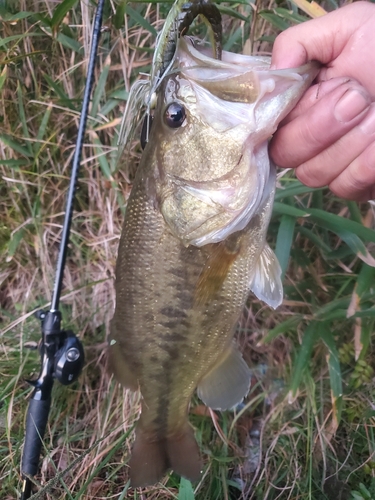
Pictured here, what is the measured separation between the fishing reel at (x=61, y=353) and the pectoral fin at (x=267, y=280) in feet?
2.50

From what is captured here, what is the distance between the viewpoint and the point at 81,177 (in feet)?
7.19

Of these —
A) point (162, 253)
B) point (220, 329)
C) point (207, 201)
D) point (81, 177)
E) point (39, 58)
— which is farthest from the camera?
point (81, 177)

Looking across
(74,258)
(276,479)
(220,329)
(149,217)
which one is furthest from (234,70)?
(276,479)

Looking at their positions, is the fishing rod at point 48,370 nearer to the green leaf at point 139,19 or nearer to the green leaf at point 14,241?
the green leaf at point 139,19

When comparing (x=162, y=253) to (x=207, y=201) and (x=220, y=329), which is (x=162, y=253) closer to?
(x=207, y=201)

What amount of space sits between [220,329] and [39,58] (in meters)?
1.64

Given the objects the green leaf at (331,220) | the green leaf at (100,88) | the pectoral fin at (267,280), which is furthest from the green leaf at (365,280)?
the green leaf at (100,88)

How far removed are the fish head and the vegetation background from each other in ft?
2.05

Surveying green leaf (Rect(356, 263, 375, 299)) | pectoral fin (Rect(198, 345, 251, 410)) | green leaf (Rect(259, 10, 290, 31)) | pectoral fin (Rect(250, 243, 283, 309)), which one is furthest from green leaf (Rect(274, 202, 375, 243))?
green leaf (Rect(259, 10, 290, 31))

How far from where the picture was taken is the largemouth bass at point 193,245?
102 centimetres

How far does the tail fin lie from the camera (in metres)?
1.55

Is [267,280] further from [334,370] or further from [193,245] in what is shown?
[334,370]

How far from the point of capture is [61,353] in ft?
5.18

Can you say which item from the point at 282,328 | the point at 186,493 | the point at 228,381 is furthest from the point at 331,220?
the point at 186,493
